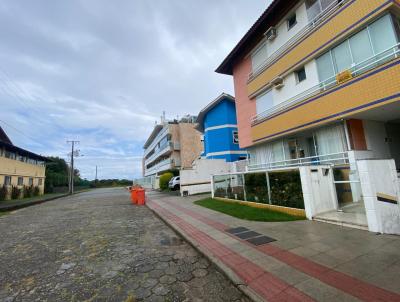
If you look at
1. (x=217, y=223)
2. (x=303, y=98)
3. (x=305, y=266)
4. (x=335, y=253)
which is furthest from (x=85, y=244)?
(x=303, y=98)

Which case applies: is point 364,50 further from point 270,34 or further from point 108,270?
point 108,270

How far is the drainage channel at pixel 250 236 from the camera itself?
5.35 m

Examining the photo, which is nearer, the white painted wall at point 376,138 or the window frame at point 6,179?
the white painted wall at point 376,138

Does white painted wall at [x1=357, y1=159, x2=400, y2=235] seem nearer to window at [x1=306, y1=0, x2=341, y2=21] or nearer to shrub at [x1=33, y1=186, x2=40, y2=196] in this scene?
window at [x1=306, y1=0, x2=341, y2=21]

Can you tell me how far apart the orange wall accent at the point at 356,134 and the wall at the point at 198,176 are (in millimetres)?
13019

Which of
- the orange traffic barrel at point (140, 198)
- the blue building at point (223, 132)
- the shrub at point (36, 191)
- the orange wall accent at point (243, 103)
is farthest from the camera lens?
the shrub at point (36, 191)

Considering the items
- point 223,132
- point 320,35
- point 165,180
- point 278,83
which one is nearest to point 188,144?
point 165,180

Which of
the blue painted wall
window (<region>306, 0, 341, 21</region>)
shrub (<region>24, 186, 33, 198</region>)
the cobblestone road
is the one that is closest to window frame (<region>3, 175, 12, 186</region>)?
shrub (<region>24, 186, 33, 198</region>)

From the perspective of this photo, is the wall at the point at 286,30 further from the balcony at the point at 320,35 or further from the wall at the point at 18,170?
the wall at the point at 18,170

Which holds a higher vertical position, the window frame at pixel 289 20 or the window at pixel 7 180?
the window frame at pixel 289 20

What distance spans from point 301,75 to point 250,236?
33.2 feet

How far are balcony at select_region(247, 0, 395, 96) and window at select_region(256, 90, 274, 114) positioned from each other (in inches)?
21.5

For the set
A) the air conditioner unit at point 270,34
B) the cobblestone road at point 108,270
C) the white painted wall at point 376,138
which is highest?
the air conditioner unit at point 270,34

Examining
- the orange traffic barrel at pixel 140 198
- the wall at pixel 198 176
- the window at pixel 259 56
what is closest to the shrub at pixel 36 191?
the orange traffic barrel at pixel 140 198
